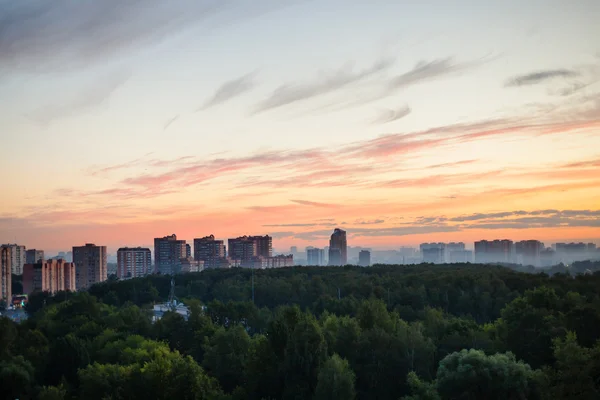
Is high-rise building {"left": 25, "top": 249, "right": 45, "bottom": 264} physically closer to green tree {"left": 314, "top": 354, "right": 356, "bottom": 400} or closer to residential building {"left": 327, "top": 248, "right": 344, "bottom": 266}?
residential building {"left": 327, "top": 248, "right": 344, "bottom": 266}

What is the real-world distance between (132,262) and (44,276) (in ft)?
106

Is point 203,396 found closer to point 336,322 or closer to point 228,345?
point 228,345

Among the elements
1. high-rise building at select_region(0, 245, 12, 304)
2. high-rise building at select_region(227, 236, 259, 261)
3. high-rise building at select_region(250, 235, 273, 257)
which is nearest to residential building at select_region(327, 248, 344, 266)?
high-rise building at select_region(250, 235, 273, 257)

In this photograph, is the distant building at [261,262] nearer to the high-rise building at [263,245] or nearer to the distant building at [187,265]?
the high-rise building at [263,245]

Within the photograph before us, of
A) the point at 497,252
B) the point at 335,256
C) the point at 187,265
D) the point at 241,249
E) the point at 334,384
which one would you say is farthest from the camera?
the point at 335,256

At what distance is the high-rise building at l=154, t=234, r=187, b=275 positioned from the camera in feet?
468

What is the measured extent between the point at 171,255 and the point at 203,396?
400ft

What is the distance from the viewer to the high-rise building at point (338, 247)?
175425mm

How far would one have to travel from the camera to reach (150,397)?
24812mm

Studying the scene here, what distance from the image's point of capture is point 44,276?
380 feet

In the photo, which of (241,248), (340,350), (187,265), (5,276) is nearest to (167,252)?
(187,265)

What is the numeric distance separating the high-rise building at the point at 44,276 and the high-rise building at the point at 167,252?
79.0 feet

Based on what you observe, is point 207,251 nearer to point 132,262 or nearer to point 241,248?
point 241,248

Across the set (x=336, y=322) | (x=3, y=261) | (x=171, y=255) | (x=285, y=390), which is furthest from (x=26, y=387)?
(x=171, y=255)
